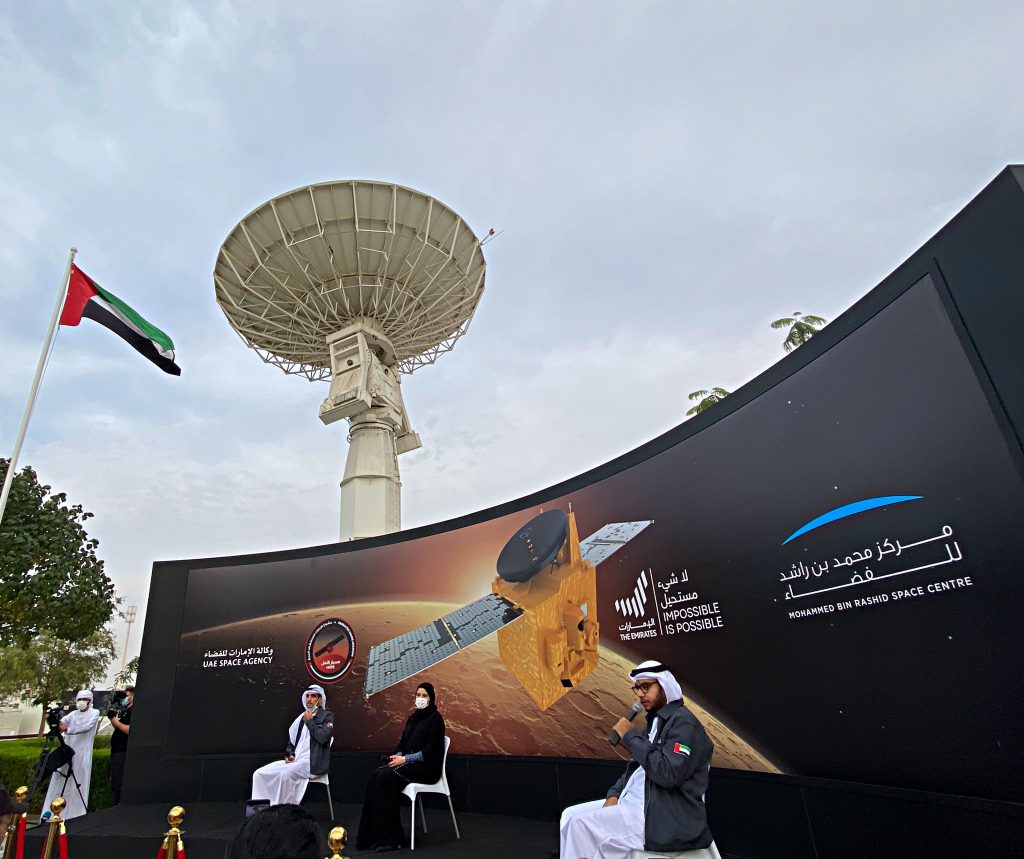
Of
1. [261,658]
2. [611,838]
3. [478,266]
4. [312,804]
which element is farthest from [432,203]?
[611,838]

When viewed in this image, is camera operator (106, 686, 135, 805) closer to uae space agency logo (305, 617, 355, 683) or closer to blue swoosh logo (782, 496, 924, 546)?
uae space agency logo (305, 617, 355, 683)

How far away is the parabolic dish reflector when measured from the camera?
14.1 meters

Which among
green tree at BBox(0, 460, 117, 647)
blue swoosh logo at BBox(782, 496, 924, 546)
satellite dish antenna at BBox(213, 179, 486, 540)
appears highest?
satellite dish antenna at BBox(213, 179, 486, 540)

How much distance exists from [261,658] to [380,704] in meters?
2.03

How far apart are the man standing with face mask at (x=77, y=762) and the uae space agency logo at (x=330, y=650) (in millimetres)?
2634

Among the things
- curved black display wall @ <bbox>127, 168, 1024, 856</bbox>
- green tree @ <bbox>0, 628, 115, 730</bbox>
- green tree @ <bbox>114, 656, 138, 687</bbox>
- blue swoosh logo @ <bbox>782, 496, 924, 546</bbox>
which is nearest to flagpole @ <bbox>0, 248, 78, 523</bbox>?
curved black display wall @ <bbox>127, 168, 1024, 856</bbox>

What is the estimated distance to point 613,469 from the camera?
5738 mm

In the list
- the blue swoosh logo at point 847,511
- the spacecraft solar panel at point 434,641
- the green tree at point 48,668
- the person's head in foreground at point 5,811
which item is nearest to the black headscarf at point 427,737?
the spacecraft solar panel at point 434,641

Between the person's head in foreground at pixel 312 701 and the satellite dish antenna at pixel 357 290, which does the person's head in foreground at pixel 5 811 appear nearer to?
the person's head in foreground at pixel 312 701

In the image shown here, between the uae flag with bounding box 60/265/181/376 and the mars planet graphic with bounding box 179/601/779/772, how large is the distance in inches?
155

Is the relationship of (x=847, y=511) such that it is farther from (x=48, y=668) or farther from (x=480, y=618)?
(x=48, y=668)

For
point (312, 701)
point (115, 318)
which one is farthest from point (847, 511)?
point (115, 318)

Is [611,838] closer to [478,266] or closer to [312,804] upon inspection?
[312,804]

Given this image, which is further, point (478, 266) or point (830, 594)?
point (478, 266)
